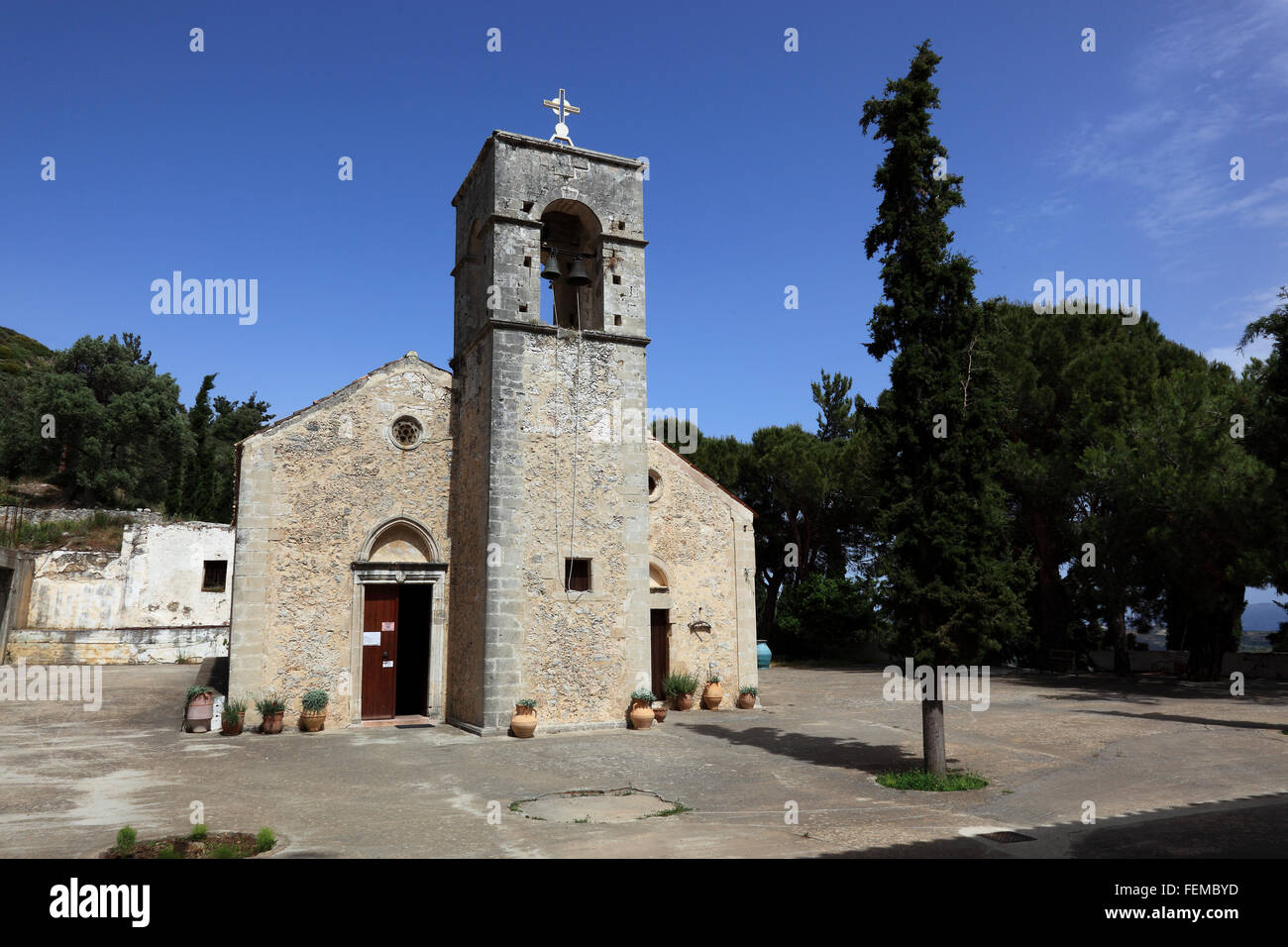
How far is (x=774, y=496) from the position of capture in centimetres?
3759

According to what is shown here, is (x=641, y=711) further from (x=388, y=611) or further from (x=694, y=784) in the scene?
(x=388, y=611)

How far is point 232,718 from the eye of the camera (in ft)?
47.9

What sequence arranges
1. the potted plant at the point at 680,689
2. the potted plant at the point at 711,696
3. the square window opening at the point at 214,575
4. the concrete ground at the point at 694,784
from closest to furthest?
1. the concrete ground at the point at 694,784
2. the potted plant at the point at 680,689
3. the potted plant at the point at 711,696
4. the square window opening at the point at 214,575

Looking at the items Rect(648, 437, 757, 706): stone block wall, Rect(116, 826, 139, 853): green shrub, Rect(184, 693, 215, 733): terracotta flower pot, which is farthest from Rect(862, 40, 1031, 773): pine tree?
Rect(184, 693, 215, 733): terracotta flower pot

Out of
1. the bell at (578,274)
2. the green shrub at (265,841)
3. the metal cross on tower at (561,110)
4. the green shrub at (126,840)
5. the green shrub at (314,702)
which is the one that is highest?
the metal cross on tower at (561,110)

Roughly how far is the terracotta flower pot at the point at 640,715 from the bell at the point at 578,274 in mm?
8537

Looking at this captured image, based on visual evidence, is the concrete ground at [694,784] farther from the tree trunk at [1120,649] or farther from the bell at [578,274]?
the bell at [578,274]

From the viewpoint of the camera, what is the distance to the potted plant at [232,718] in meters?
14.6

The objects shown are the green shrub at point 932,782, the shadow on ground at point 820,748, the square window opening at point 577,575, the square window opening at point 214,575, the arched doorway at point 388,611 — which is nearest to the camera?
the green shrub at point 932,782

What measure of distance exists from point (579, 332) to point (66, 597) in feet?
74.5

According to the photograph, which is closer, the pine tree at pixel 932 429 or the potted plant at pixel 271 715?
the pine tree at pixel 932 429

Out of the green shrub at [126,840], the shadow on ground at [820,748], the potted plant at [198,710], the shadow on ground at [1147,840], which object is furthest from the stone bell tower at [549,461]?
the shadow on ground at [1147,840]
